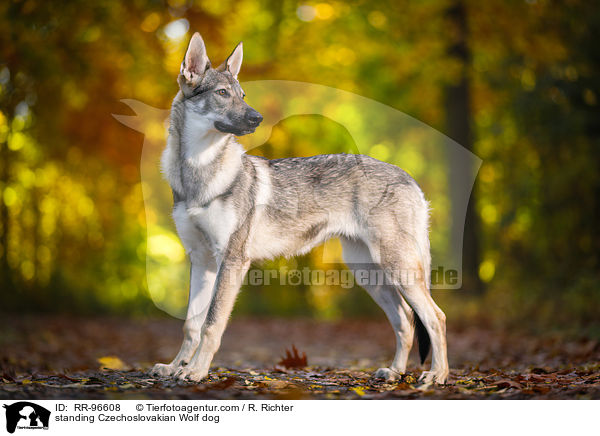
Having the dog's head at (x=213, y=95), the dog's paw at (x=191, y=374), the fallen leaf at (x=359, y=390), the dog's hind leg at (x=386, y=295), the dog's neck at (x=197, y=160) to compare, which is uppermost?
the dog's head at (x=213, y=95)

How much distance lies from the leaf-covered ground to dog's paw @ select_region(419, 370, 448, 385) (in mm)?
95

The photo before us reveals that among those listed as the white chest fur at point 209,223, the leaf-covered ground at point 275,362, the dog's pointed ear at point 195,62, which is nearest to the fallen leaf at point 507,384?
the leaf-covered ground at point 275,362

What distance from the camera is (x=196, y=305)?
4980mm

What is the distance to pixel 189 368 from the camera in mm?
4531

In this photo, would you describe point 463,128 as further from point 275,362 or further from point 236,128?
point 236,128

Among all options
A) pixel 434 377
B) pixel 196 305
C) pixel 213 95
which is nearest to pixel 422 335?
pixel 434 377

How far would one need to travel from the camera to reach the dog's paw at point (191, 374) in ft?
14.7

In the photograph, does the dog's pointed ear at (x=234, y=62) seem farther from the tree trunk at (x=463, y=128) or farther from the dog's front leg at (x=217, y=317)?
the tree trunk at (x=463, y=128)

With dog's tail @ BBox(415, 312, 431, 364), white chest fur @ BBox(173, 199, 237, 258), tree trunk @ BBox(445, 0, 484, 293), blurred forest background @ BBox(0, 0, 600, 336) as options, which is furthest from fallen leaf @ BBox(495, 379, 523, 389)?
tree trunk @ BBox(445, 0, 484, 293)

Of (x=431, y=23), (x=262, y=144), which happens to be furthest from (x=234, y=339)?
(x=431, y=23)

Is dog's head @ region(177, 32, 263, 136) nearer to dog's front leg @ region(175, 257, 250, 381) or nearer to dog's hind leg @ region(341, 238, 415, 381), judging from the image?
dog's front leg @ region(175, 257, 250, 381)
